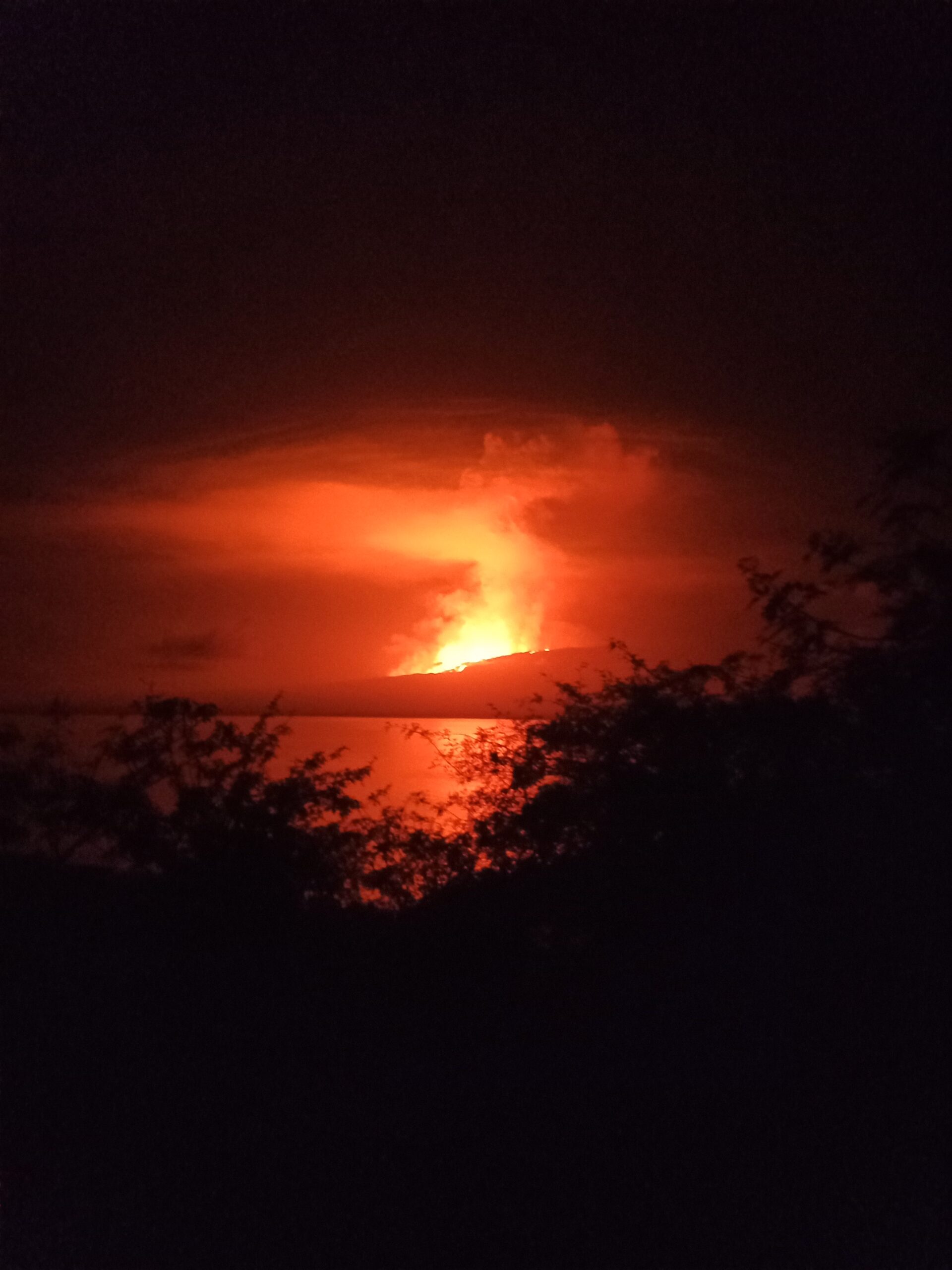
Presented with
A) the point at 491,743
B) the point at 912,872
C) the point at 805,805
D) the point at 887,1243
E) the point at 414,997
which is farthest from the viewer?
the point at 491,743

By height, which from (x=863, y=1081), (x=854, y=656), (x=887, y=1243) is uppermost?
(x=854, y=656)

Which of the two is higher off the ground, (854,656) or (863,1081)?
(854,656)

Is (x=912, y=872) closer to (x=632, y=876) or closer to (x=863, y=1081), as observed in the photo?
(x=863, y=1081)

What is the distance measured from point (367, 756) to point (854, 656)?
15.3ft

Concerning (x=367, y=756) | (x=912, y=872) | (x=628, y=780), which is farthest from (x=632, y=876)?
(x=367, y=756)

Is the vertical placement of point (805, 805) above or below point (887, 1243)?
above

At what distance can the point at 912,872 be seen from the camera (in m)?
6.86

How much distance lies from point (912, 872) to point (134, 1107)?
5.09 metres

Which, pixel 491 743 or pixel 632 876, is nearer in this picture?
pixel 632 876

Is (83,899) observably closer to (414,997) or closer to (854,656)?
(414,997)

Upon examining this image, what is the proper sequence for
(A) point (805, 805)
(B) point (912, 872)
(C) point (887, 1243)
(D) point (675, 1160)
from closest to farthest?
(C) point (887, 1243)
(D) point (675, 1160)
(B) point (912, 872)
(A) point (805, 805)

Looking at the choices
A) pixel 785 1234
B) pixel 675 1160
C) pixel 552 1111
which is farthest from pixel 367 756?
pixel 785 1234

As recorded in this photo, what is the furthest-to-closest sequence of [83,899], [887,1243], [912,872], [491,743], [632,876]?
[83,899], [491,743], [632,876], [912,872], [887,1243]

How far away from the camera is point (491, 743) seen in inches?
365
